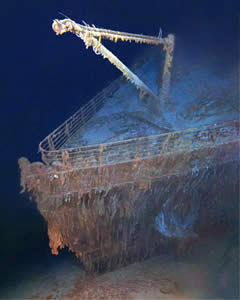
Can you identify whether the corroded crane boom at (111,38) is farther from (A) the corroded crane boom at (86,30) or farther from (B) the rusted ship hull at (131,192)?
(B) the rusted ship hull at (131,192)

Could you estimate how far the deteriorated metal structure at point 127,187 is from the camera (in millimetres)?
6461

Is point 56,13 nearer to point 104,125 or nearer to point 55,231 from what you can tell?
point 104,125

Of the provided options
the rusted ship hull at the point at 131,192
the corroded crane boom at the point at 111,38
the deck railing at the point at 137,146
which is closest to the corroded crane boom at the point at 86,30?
the corroded crane boom at the point at 111,38

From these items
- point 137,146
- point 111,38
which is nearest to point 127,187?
point 137,146

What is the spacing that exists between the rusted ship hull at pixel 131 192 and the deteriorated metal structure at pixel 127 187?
24 mm

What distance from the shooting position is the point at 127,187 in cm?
695

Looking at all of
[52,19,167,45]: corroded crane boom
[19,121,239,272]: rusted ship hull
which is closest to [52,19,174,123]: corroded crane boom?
[52,19,167,45]: corroded crane boom

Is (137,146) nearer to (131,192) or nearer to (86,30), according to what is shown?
(131,192)

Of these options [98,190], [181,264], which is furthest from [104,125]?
[181,264]

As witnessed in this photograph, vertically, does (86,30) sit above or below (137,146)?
above

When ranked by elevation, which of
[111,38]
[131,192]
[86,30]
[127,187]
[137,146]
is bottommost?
[131,192]

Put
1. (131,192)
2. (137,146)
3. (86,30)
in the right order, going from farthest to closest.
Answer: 1. (131,192)
2. (137,146)
3. (86,30)

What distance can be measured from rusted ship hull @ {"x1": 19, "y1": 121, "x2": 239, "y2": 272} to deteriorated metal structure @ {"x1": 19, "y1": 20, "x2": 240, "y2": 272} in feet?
0.08

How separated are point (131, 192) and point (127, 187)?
20 cm
